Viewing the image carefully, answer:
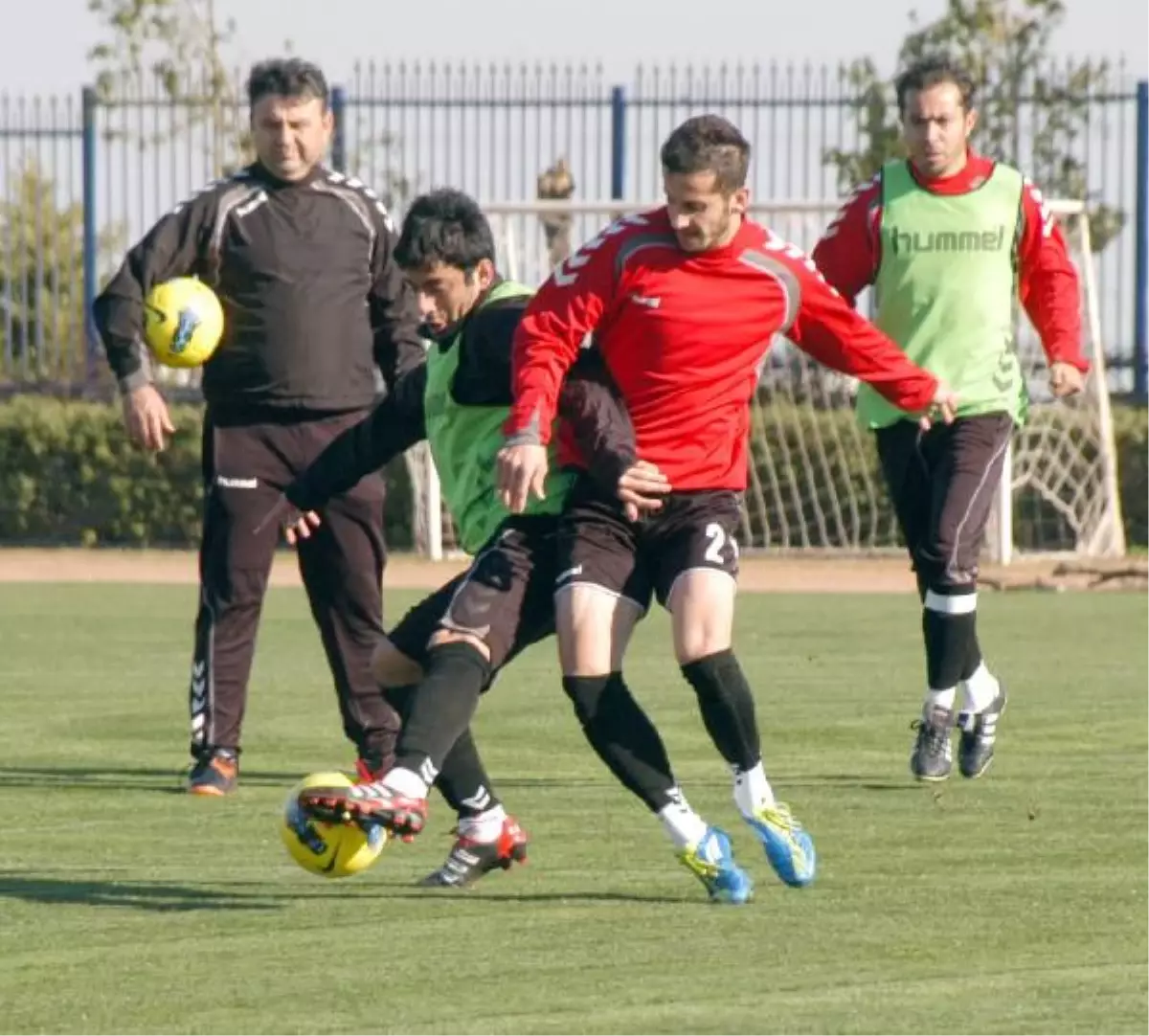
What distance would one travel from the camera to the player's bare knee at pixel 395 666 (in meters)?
8.01

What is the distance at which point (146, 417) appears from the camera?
9875 mm

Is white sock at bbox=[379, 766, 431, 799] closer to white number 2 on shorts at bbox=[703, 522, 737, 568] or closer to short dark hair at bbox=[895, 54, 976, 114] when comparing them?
white number 2 on shorts at bbox=[703, 522, 737, 568]

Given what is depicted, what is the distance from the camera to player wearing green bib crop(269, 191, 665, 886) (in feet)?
25.2

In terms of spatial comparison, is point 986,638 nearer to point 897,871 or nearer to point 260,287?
point 260,287

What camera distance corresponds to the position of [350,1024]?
618 cm

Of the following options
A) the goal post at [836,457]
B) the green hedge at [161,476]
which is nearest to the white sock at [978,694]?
the goal post at [836,457]

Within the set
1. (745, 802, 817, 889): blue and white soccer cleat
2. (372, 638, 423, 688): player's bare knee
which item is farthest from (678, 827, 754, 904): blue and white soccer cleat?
(372, 638, 423, 688): player's bare knee

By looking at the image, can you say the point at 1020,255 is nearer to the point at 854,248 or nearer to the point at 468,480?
the point at 854,248

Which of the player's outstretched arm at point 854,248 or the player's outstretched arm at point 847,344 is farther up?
the player's outstretched arm at point 854,248

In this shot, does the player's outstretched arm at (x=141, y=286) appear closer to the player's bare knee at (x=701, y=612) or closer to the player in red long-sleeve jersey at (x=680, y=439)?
the player in red long-sleeve jersey at (x=680, y=439)

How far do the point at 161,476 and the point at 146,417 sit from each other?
14687mm

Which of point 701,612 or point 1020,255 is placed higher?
point 1020,255

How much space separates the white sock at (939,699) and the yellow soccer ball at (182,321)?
2.47 m

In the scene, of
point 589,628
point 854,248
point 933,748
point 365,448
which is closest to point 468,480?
point 365,448
